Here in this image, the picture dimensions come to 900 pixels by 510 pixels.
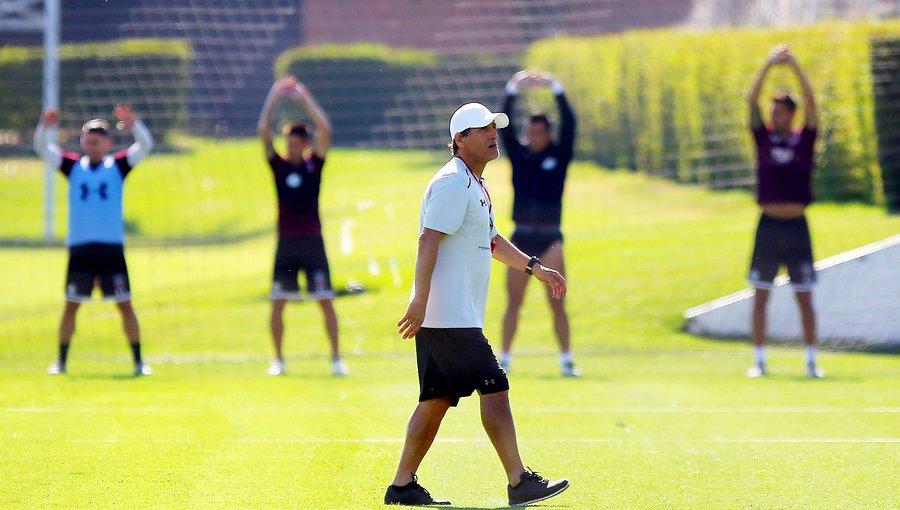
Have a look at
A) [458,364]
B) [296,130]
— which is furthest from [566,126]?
[458,364]

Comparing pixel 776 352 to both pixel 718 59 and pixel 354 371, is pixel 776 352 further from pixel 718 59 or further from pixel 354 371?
pixel 718 59

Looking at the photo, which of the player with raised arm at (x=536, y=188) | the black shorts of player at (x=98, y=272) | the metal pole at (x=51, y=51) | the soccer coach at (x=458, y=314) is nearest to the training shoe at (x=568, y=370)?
the player with raised arm at (x=536, y=188)

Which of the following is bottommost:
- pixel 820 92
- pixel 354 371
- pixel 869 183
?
pixel 354 371

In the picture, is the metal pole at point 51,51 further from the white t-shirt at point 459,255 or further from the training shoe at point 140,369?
the white t-shirt at point 459,255

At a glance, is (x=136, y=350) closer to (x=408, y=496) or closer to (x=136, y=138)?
(x=136, y=138)

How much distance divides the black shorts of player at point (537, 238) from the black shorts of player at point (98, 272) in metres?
3.25

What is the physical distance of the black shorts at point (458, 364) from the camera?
5941 millimetres

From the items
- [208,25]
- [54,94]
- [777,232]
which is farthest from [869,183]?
[54,94]

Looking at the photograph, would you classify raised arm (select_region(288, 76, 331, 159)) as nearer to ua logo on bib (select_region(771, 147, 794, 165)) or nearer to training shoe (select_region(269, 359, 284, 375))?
training shoe (select_region(269, 359, 284, 375))

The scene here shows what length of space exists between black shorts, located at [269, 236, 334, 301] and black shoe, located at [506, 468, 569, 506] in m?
5.35

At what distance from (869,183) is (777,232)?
7493 mm

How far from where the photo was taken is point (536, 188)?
11031 mm

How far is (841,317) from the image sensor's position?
12445 mm

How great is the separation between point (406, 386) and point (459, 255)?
437 cm
